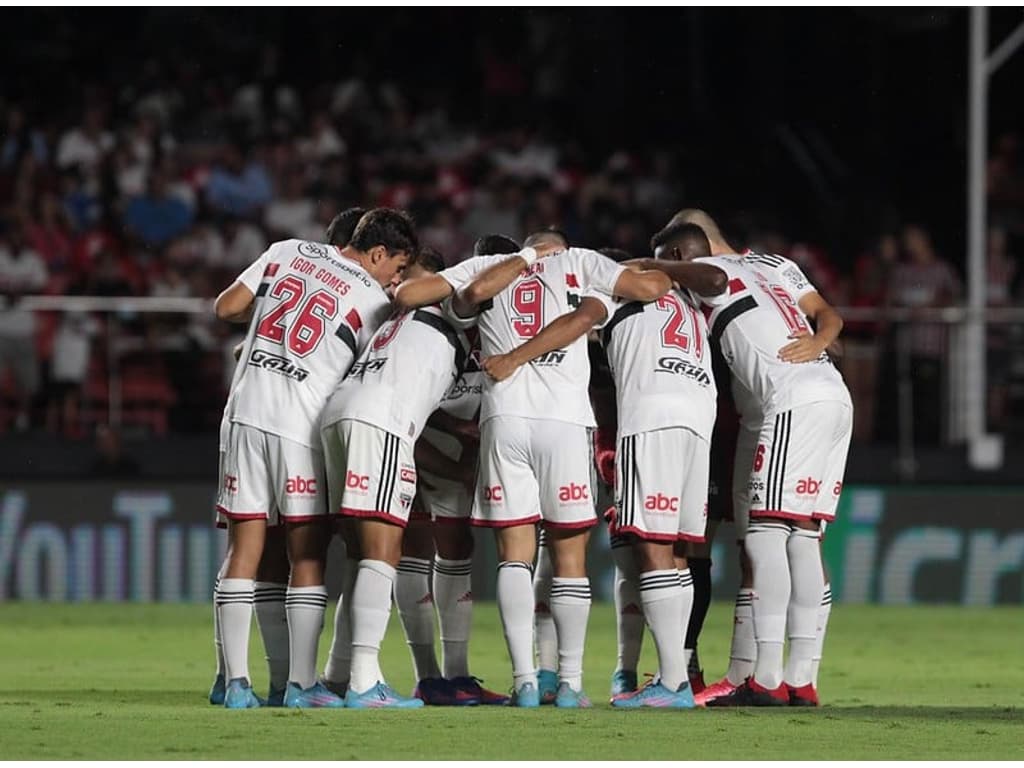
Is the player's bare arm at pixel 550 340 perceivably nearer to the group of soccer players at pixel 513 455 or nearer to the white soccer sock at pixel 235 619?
the group of soccer players at pixel 513 455

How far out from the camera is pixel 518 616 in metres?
8.09

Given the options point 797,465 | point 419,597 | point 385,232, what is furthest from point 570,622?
point 385,232

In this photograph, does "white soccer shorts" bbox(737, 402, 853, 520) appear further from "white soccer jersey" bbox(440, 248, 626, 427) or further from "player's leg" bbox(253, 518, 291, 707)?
"player's leg" bbox(253, 518, 291, 707)

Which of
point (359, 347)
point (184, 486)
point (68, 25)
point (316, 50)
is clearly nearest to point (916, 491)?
point (184, 486)

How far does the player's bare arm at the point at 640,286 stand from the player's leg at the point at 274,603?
187 centimetres

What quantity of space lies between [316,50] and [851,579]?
32.0ft

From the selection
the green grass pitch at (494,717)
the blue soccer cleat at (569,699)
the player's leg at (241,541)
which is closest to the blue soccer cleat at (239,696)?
the player's leg at (241,541)

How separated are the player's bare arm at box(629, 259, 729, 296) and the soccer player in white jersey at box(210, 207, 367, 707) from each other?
143cm

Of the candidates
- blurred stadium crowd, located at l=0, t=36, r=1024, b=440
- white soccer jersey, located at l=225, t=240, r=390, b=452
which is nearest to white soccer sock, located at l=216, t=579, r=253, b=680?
white soccer jersey, located at l=225, t=240, r=390, b=452

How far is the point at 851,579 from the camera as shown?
1533cm

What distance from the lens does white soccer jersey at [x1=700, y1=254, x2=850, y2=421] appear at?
28.6 feet

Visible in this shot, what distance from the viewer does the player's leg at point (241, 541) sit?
821cm

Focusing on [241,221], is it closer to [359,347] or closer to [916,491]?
[916,491]

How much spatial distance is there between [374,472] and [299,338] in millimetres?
737
